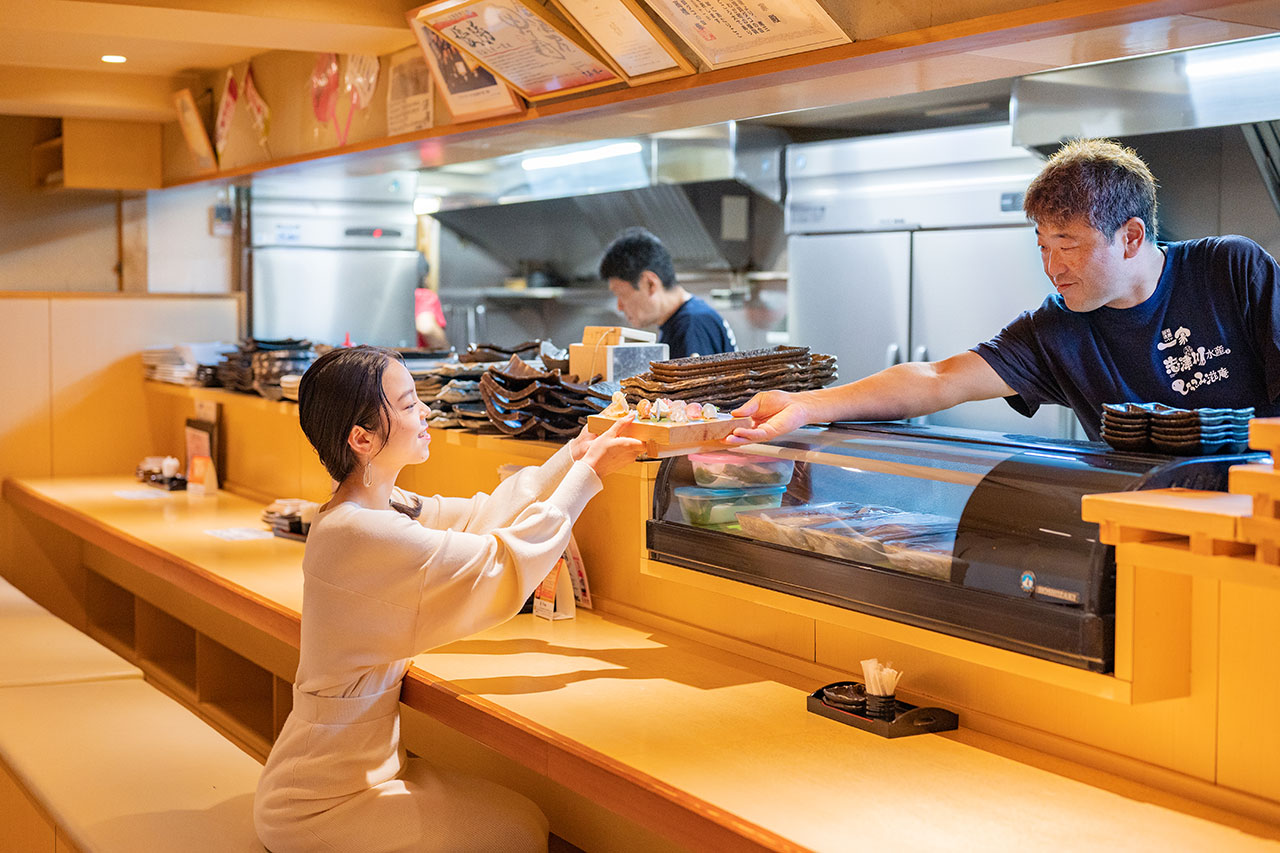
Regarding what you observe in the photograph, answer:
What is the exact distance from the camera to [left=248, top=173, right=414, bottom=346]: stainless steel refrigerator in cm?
622

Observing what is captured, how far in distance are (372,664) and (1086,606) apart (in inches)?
51.7

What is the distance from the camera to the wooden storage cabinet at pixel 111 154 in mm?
6035

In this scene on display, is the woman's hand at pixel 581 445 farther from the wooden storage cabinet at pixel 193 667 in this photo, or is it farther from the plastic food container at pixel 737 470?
the wooden storage cabinet at pixel 193 667

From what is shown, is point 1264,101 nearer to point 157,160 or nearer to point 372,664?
point 372,664

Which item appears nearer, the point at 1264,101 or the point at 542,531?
the point at 542,531

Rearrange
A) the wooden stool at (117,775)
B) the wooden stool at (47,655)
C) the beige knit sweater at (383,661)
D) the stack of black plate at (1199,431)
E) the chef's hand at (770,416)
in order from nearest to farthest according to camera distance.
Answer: the stack of black plate at (1199,431), the beige knit sweater at (383,661), the chef's hand at (770,416), the wooden stool at (117,775), the wooden stool at (47,655)

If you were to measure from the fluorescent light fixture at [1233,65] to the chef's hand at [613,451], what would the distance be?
268cm

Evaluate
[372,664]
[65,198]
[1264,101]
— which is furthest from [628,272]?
[65,198]

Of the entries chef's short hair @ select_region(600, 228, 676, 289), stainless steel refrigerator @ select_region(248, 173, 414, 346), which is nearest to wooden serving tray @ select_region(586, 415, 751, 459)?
chef's short hair @ select_region(600, 228, 676, 289)

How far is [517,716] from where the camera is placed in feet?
7.35

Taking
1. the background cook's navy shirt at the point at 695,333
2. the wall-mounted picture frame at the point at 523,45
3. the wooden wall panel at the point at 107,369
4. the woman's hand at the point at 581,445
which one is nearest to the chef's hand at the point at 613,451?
the woman's hand at the point at 581,445

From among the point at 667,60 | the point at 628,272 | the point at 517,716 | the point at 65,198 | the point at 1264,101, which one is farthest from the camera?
the point at 65,198

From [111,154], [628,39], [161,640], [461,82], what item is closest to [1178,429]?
[628,39]

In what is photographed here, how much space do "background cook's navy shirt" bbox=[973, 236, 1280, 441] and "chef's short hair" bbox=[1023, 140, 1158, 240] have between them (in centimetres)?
14
